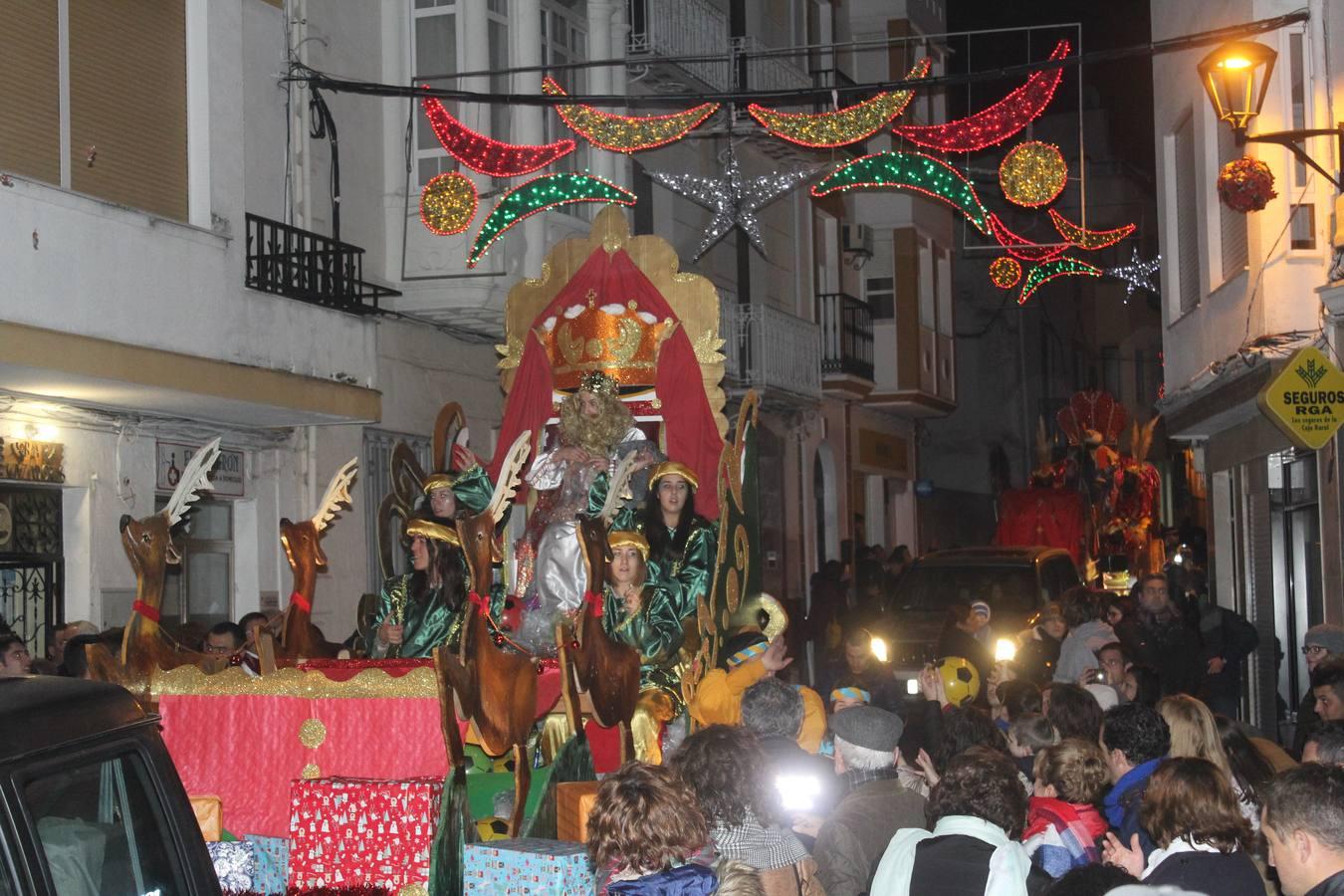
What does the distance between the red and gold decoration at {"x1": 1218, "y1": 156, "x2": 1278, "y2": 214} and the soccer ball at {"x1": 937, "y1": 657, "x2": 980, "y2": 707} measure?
4166mm

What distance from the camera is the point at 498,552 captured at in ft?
25.4

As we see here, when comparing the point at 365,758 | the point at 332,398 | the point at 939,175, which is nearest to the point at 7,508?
the point at 332,398

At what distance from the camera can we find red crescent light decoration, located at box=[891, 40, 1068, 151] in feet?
45.3

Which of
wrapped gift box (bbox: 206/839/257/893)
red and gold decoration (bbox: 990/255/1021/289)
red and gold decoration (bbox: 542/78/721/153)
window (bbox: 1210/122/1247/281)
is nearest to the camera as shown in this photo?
wrapped gift box (bbox: 206/839/257/893)

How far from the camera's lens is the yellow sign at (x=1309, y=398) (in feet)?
34.7

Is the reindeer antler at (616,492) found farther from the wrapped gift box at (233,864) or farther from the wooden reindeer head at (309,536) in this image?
the wrapped gift box at (233,864)

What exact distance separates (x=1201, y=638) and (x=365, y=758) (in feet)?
24.7

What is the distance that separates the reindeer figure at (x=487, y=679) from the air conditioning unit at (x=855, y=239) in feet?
75.0

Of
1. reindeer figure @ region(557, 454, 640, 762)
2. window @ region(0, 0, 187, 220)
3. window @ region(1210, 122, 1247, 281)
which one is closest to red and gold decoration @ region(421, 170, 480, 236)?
window @ region(0, 0, 187, 220)

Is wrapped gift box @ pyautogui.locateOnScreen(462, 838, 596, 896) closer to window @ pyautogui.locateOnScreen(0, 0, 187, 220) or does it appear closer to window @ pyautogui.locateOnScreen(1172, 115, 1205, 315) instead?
window @ pyautogui.locateOnScreen(0, 0, 187, 220)

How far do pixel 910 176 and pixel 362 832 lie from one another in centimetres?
848

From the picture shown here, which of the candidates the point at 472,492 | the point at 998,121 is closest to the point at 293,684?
the point at 472,492

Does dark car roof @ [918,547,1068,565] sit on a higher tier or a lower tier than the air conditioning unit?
lower

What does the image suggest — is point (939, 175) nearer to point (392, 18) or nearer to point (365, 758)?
point (392, 18)
